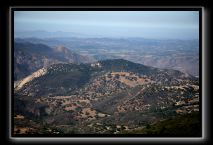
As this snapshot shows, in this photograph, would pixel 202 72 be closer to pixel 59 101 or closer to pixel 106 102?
pixel 106 102

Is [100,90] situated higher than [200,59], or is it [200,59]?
[200,59]

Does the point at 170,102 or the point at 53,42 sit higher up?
the point at 53,42

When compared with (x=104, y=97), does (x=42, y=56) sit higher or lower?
higher

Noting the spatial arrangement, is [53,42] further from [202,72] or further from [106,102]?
[202,72]

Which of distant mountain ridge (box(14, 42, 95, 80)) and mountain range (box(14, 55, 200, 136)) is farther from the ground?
distant mountain ridge (box(14, 42, 95, 80))

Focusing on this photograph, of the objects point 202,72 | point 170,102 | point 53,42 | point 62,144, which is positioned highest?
point 53,42

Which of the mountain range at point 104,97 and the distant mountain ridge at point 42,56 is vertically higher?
the distant mountain ridge at point 42,56

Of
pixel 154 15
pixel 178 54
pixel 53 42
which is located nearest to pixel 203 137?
pixel 178 54

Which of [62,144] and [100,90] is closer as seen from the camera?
[62,144]
